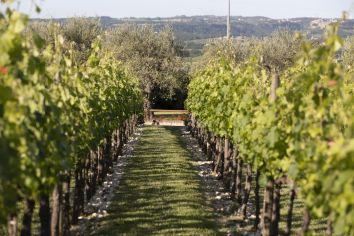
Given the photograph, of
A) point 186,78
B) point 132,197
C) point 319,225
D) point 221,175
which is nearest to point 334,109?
point 319,225

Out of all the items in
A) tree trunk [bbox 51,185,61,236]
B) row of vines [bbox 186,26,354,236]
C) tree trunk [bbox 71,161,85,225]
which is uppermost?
row of vines [bbox 186,26,354,236]

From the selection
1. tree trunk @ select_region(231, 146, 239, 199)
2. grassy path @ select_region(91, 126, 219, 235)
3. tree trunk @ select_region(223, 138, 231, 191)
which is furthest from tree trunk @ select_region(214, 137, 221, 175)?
tree trunk @ select_region(231, 146, 239, 199)

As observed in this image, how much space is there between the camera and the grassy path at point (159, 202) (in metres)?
13.1

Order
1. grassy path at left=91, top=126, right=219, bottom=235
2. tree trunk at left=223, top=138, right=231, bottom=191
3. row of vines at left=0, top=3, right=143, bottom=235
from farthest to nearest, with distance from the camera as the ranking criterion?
tree trunk at left=223, top=138, right=231, bottom=191, grassy path at left=91, top=126, right=219, bottom=235, row of vines at left=0, top=3, right=143, bottom=235

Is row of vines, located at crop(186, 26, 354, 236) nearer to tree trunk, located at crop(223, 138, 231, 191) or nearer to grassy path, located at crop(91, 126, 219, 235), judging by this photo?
grassy path, located at crop(91, 126, 219, 235)

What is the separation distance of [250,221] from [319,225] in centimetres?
179

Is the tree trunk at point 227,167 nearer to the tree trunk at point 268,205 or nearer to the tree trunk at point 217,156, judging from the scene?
the tree trunk at point 217,156

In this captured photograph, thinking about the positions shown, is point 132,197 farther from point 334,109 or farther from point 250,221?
point 334,109

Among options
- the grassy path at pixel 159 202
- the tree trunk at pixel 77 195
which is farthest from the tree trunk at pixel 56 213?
the tree trunk at pixel 77 195

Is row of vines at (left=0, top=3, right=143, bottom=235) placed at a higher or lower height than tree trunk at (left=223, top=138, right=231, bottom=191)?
higher

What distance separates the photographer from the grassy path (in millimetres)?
13117

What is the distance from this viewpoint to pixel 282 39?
5403cm

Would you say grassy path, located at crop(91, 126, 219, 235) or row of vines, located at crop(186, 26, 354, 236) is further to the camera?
grassy path, located at crop(91, 126, 219, 235)

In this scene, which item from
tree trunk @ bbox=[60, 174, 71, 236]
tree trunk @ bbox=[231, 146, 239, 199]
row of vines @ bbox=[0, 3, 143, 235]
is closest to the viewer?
row of vines @ bbox=[0, 3, 143, 235]
